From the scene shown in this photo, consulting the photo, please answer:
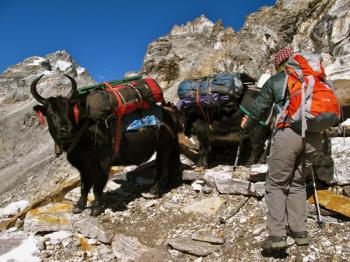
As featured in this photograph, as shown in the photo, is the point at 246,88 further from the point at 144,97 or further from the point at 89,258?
the point at 89,258

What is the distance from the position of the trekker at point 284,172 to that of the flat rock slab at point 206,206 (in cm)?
128

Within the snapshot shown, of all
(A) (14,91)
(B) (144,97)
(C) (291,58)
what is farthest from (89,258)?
(A) (14,91)

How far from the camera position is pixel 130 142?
5789mm

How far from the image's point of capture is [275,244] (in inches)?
139

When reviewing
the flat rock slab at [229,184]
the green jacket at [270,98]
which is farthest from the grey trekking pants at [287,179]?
the flat rock slab at [229,184]

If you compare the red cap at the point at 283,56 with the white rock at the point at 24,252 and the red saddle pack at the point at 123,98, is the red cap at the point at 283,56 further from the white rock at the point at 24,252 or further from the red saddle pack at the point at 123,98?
the white rock at the point at 24,252

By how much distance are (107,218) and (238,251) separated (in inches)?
84.4

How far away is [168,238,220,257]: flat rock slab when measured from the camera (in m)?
4.11

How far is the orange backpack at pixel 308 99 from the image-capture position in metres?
3.42

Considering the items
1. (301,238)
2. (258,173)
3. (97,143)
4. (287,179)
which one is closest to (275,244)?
(301,238)

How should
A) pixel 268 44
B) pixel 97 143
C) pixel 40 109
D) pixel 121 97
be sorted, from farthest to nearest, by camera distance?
pixel 268 44 → pixel 121 97 → pixel 97 143 → pixel 40 109

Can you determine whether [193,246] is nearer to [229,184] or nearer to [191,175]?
[229,184]

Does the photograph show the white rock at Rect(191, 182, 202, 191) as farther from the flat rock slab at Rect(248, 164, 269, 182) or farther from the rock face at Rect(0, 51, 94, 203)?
the rock face at Rect(0, 51, 94, 203)

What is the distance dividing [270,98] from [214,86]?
246 centimetres
